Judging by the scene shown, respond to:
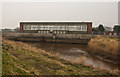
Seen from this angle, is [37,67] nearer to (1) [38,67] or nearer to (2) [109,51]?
(1) [38,67]

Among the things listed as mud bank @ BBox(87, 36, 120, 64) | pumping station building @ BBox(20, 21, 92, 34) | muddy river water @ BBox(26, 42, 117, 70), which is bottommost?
muddy river water @ BBox(26, 42, 117, 70)

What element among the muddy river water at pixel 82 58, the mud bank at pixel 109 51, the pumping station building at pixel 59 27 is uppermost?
the pumping station building at pixel 59 27

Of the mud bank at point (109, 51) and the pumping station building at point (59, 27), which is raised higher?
the pumping station building at point (59, 27)

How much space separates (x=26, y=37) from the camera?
3503 centimetres

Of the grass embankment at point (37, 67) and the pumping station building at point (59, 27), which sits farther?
the pumping station building at point (59, 27)

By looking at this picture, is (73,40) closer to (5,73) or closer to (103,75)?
(103,75)

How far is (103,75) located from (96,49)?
30.8ft

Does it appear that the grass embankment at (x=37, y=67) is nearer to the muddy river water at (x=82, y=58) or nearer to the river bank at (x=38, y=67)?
the river bank at (x=38, y=67)

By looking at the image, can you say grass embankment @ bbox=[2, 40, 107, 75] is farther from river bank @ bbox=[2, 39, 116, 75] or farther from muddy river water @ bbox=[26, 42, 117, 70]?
muddy river water @ bbox=[26, 42, 117, 70]

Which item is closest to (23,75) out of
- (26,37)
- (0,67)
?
(0,67)

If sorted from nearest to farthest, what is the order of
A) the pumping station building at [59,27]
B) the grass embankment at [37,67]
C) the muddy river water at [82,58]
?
1. the grass embankment at [37,67]
2. the muddy river water at [82,58]
3. the pumping station building at [59,27]

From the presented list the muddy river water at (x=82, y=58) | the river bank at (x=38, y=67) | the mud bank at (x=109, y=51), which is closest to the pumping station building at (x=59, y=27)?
the muddy river water at (x=82, y=58)

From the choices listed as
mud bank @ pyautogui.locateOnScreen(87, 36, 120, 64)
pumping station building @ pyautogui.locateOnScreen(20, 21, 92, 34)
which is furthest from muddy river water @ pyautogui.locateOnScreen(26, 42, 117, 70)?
pumping station building @ pyautogui.locateOnScreen(20, 21, 92, 34)

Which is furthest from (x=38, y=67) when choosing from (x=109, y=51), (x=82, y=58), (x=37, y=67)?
(x=109, y=51)
